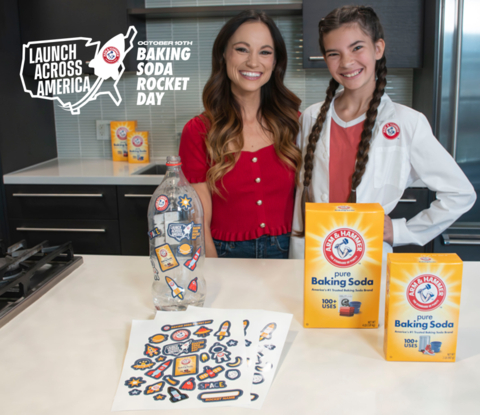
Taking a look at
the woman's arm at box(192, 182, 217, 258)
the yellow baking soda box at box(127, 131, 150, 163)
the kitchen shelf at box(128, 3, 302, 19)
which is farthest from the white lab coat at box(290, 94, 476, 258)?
the yellow baking soda box at box(127, 131, 150, 163)

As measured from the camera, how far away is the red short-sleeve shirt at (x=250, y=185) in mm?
1521

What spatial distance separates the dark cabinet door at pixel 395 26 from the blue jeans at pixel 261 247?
1.24 meters

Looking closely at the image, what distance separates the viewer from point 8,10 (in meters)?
2.45

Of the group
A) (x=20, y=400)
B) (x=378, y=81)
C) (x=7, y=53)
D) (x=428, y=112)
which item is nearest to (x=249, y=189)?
(x=378, y=81)

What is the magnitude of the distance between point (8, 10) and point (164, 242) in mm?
2146

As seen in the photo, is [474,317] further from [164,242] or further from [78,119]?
[78,119]

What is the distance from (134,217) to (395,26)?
1651 mm

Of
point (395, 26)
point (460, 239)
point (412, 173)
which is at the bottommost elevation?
point (460, 239)

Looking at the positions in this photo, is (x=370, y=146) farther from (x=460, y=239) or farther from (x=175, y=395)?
(x=460, y=239)

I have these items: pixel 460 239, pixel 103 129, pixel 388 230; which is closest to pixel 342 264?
pixel 388 230

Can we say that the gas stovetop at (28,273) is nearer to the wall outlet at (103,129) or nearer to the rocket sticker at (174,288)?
the rocket sticker at (174,288)

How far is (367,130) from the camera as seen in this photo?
131 centimetres

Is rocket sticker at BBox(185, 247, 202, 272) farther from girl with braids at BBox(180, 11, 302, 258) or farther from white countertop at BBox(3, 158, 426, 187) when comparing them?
white countertop at BBox(3, 158, 426, 187)

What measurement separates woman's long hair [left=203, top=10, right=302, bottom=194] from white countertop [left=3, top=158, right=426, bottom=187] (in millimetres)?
844
